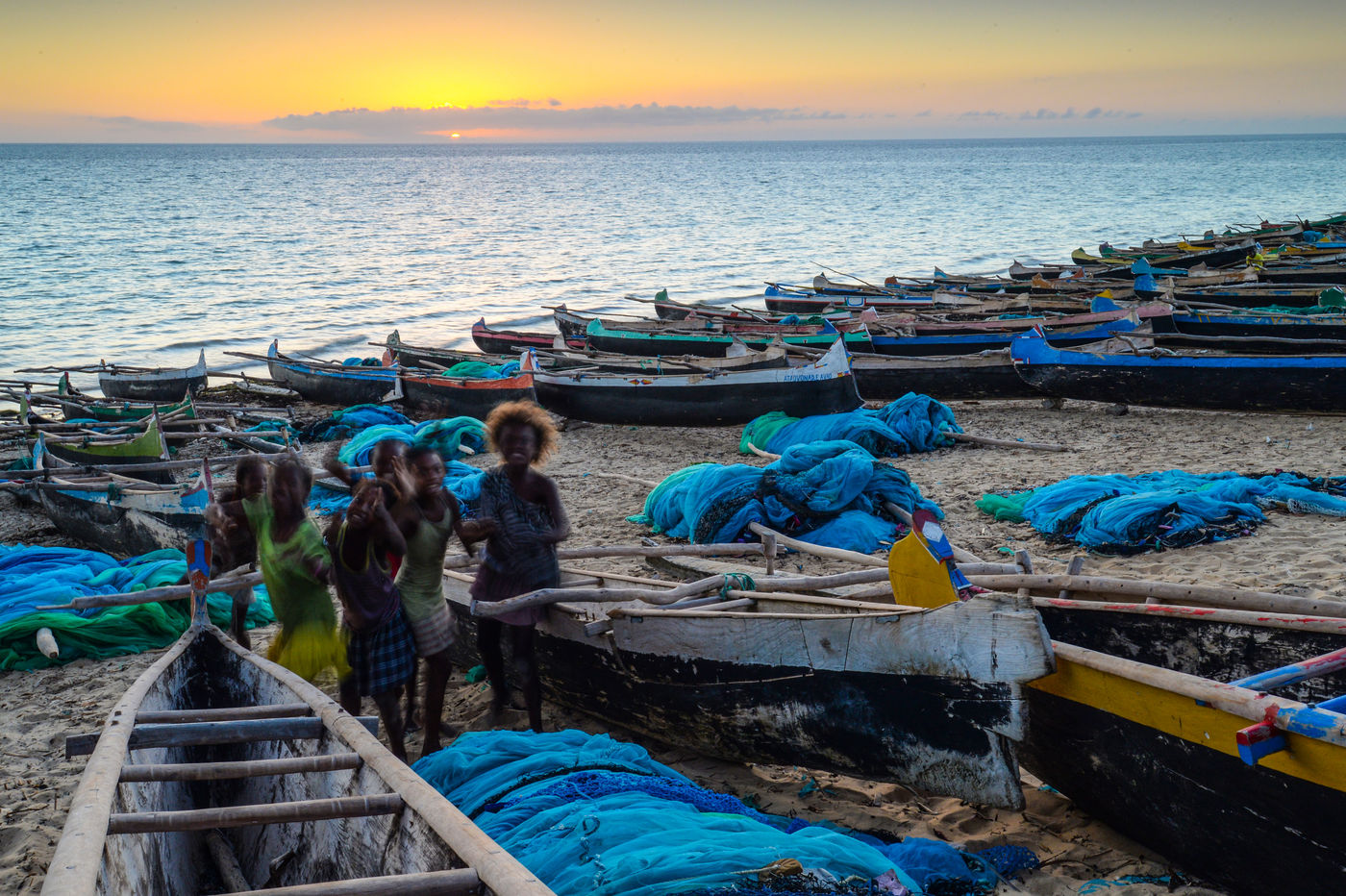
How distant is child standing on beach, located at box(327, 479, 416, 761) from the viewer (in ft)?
13.4

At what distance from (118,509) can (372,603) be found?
5.31m

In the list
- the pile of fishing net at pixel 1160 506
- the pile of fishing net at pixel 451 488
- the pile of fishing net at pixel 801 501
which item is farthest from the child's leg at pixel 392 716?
the pile of fishing net at pixel 1160 506

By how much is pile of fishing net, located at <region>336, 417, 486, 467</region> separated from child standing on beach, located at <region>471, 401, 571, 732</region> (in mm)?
5596

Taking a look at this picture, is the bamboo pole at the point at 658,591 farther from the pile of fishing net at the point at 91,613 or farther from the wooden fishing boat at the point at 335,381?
the wooden fishing boat at the point at 335,381

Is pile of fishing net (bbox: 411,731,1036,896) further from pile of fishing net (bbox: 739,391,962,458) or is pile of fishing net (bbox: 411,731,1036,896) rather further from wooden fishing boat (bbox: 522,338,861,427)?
wooden fishing boat (bbox: 522,338,861,427)

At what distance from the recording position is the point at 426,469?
167 inches

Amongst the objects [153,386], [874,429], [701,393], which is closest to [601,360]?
[701,393]

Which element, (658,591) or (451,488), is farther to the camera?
(451,488)

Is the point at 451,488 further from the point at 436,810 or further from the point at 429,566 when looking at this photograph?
the point at 436,810

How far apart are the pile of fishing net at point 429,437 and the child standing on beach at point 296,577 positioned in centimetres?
573


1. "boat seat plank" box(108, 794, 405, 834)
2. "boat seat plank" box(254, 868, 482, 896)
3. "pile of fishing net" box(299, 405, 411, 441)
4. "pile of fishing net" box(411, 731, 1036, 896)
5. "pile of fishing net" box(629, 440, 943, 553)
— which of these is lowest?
"pile of fishing net" box(299, 405, 411, 441)

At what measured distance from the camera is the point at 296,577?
169 inches

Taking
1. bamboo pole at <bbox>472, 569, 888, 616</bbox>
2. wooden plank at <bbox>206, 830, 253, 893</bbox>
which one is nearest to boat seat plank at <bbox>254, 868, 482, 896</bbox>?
wooden plank at <bbox>206, 830, 253, 893</bbox>

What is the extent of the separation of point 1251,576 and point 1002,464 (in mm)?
3723
